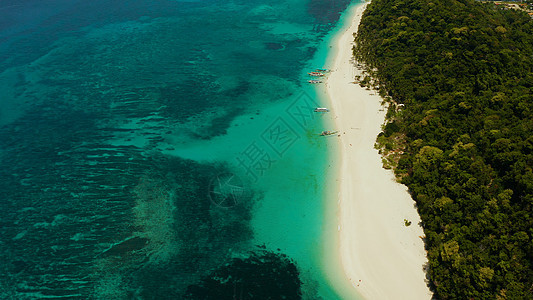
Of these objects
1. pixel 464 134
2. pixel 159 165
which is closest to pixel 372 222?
pixel 464 134

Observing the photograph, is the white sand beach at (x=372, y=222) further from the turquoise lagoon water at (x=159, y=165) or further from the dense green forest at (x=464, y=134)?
the turquoise lagoon water at (x=159, y=165)

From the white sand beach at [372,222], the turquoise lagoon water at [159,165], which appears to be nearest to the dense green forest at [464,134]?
the white sand beach at [372,222]

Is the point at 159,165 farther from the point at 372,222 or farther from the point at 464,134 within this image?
the point at 464,134

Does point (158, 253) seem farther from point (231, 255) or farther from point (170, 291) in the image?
point (231, 255)

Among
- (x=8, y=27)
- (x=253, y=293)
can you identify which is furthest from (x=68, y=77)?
(x=253, y=293)

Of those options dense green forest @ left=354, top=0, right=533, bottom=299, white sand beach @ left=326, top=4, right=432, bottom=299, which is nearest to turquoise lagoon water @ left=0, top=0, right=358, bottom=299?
white sand beach @ left=326, top=4, right=432, bottom=299
